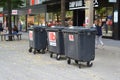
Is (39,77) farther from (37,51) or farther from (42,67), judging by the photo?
(37,51)

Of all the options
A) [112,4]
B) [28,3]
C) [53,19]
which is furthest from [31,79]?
[28,3]

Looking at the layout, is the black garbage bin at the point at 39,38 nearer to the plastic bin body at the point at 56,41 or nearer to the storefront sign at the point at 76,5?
the plastic bin body at the point at 56,41

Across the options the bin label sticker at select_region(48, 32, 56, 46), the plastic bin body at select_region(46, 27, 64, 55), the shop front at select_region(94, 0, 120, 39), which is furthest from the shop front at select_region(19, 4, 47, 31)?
the plastic bin body at select_region(46, 27, 64, 55)

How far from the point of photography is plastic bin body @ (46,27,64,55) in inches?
617

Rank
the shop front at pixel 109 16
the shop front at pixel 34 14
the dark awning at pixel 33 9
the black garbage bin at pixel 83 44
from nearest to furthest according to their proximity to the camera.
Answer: the black garbage bin at pixel 83 44 < the shop front at pixel 109 16 < the dark awning at pixel 33 9 < the shop front at pixel 34 14

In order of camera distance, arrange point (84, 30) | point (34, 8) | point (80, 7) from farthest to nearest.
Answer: point (34, 8) < point (80, 7) < point (84, 30)

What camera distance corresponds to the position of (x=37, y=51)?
19047 millimetres

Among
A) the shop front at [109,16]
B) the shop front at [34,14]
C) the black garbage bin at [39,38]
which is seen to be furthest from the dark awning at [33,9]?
the black garbage bin at [39,38]

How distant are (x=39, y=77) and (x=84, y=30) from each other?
287cm

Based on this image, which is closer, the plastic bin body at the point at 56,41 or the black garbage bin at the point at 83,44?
the black garbage bin at the point at 83,44

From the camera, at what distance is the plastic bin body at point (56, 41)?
15.7 metres

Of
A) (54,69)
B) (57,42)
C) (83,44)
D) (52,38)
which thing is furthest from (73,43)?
(52,38)

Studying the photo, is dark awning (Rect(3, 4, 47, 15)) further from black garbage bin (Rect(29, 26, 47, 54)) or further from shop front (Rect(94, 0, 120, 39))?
black garbage bin (Rect(29, 26, 47, 54))

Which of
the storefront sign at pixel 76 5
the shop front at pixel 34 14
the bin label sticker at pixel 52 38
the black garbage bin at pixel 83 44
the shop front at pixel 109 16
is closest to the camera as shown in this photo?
the black garbage bin at pixel 83 44
